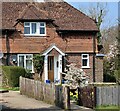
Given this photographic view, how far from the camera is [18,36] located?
41062mm

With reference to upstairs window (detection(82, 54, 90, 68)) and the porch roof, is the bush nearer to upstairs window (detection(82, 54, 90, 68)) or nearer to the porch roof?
the porch roof

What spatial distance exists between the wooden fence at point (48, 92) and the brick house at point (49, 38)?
11638 millimetres

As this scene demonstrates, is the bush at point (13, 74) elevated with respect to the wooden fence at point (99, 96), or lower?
elevated

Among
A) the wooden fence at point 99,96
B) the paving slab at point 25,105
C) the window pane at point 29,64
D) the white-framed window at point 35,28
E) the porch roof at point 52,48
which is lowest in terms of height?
the paving slab at point 25,105

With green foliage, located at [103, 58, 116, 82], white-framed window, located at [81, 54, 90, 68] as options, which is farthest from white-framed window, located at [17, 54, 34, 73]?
green foliage, located at [103, 58, 116, 82]

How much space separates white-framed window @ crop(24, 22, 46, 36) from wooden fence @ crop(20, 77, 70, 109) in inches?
472

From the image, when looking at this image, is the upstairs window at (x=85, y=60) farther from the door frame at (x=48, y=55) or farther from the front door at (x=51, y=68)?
the front door at (x=51, y=68)

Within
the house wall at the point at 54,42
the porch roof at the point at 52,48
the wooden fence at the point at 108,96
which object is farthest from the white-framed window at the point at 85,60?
the wooden fence at the point at 108,96

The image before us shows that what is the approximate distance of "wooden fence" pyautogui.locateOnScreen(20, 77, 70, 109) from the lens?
67.4ft

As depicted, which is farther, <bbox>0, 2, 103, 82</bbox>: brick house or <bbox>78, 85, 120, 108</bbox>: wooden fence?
<bbox>0, 2, 103, 82</bbox>: brick house

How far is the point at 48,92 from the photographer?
23.2m

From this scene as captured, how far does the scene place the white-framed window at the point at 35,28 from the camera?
4078cm

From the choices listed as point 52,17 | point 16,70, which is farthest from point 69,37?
point 16,70

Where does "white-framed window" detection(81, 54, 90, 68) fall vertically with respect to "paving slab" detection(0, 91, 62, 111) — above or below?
above
